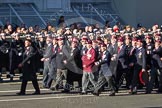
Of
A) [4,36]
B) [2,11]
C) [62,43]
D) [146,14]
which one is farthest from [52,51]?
[146,14]

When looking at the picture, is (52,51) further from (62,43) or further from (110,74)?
(110,74)

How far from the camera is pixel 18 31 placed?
77.4ft

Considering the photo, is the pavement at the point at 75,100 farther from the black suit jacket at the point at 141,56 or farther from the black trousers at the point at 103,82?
the black suit jacket at the point at 141,56

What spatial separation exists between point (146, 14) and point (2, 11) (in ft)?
28.3

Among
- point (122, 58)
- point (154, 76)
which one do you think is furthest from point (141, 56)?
point (154, 76)

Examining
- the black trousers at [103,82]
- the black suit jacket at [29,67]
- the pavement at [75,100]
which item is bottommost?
the pavement at [75,100]

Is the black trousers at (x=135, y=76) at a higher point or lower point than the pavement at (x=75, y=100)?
higher

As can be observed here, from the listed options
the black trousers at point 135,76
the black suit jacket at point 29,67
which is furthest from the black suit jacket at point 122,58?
the black suit jacket at point 29,67

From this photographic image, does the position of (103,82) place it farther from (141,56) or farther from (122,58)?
(141,56)

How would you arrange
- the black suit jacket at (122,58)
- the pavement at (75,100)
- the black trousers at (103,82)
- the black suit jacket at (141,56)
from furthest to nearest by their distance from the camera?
the black suit jacket at (122,58)
the black suit jacket at (141,56)
the black trousers at (103,82)
the pavement at (75,100)

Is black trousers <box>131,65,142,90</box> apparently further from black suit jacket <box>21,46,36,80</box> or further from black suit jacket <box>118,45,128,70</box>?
black suit jacket <box>21,46,36,80</box>

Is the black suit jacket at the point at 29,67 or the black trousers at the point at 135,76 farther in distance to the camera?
the black trousers at the point at 135,76

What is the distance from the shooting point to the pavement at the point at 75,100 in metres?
16.5

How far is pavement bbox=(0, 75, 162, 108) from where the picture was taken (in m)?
16.5
